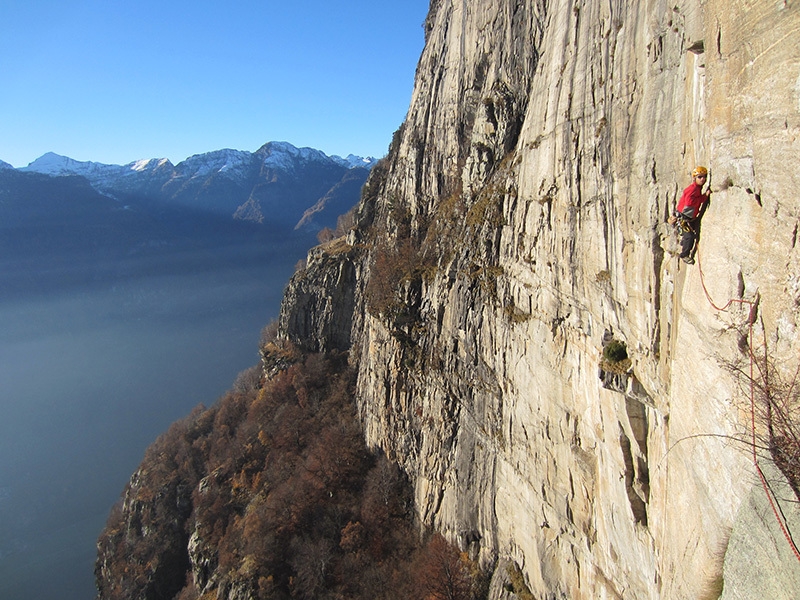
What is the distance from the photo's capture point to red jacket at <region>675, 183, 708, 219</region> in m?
8.31

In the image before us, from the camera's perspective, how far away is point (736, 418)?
6.96 meters

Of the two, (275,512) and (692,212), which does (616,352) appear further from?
(275,512)

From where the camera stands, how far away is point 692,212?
852cm

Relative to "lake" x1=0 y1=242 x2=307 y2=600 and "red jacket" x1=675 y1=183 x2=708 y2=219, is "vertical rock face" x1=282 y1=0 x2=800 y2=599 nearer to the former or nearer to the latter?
"red jacket" x1=675 y1=183 x2=708 y2=219

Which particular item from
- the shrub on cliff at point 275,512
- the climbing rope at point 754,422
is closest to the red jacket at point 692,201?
the climbing rope at point 754,422

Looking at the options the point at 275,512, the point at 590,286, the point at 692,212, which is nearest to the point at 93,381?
the point at 275,512

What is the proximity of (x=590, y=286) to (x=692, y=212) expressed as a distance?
18.9ft

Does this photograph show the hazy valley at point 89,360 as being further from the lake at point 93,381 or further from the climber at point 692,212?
the climber at point 692,212

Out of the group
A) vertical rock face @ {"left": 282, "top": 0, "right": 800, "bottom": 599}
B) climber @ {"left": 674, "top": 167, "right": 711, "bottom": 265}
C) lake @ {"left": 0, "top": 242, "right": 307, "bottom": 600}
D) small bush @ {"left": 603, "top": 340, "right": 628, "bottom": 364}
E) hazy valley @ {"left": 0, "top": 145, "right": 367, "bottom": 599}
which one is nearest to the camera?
vertical rock face @ {"left": 282, "top": 0, "right": 800, "bottom": 599}

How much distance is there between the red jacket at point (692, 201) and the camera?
27.3 feet

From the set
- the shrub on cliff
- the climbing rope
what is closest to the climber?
the climbing rope

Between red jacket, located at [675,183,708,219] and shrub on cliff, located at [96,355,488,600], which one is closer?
red jacket, located at [675,183,708,219]

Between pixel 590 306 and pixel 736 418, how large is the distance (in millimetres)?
7439

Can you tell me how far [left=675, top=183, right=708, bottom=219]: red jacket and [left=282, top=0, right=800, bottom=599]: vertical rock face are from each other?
11.6 inches
